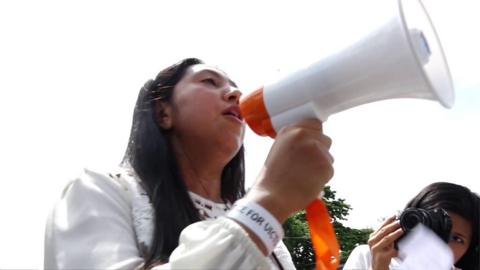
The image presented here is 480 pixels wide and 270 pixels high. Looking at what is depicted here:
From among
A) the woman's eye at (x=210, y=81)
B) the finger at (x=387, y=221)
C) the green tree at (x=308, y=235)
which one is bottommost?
the green tree at (x=308, y=235)

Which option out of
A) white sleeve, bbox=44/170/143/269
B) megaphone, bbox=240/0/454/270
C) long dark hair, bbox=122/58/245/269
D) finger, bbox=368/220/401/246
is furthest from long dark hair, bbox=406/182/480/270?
white sleeve, bbox=44/170/143/269

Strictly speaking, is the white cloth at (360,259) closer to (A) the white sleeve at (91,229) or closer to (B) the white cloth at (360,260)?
(B) the white cloth at (360,260)

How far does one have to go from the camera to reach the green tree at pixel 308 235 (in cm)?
1711

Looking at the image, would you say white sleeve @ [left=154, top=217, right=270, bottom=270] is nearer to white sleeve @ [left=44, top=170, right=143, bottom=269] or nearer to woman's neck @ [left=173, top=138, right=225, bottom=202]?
white sleeve @ [left=44, top=170, right=143, bottom=269]

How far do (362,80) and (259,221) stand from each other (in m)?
0.39

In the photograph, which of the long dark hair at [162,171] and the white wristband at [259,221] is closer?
the white wristband at [259,221]

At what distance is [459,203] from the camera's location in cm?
238

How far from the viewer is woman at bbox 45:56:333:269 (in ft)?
2.89

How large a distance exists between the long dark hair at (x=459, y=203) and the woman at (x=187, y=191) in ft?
3.50

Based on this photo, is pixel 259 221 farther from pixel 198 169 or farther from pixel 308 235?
pixel 308 235

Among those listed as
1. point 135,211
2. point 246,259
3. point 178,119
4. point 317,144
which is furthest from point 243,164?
point 246,259

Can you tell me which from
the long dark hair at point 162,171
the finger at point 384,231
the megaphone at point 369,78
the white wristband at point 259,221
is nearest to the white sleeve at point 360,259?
the finger at point 384,231

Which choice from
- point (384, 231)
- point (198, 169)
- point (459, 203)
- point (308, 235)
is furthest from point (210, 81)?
point (308, 235)

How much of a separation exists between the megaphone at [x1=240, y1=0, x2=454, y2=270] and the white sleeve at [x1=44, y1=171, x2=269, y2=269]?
33 cm
